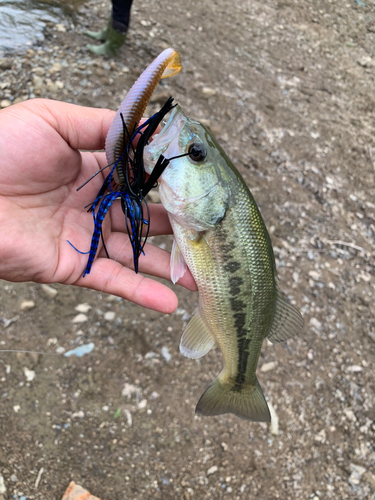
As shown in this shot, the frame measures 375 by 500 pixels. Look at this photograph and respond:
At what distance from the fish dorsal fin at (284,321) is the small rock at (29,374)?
1.96 metres

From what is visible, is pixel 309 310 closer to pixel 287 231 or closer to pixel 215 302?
pixel 287 231

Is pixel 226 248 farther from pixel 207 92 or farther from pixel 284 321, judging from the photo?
pixel 207 92

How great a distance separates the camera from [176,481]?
2979 mm

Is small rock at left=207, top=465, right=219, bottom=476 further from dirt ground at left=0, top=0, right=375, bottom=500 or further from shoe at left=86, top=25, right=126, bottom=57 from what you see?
shoe at left=86, top=25, right=126, bottom=57

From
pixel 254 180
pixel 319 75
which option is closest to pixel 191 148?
pixel 254 180

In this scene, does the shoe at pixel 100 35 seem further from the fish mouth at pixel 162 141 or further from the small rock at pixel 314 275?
the small rock at pixel 314 275

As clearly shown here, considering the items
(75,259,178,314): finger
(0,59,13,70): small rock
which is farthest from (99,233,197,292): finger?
(0,59,13,70): small rock

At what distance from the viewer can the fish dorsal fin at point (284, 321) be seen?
8.34 ft

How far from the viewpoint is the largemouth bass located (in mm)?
2182

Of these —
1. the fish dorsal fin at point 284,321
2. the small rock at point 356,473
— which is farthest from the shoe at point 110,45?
the small rock at point 356,473

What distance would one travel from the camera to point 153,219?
2.79 metres

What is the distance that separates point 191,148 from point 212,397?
1.69 m

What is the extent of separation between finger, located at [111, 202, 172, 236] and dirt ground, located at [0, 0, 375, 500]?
1092mm

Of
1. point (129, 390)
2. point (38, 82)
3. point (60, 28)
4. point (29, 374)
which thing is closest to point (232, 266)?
point (129, 390)
